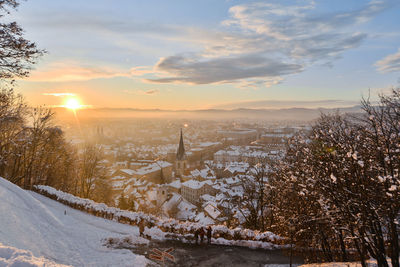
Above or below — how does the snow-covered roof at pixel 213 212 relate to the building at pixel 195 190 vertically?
above

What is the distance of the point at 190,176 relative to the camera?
7881 centimetres

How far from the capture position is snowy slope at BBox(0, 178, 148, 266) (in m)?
9.04

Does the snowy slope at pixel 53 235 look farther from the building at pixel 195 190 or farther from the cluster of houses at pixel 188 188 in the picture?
the building at pixel 195 190

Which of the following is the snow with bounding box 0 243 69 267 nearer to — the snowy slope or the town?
the snowy slope

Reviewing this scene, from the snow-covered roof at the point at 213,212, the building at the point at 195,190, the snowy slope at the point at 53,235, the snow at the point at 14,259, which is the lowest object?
the building at the point at 195,190

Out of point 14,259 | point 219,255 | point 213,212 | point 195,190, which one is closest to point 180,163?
point 195,190

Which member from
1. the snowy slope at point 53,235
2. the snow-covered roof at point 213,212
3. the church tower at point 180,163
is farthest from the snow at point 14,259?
the church tower at point 180,163

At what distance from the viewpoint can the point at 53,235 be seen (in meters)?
11.0

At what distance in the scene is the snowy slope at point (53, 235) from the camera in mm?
9039

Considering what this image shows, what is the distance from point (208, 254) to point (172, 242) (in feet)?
7.85

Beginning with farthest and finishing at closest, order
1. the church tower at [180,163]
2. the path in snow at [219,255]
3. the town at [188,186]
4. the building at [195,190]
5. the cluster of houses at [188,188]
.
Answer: the church tower at [180,163] → the building at [195,190] → the cluster of houses at [188,188] → the town at [188,186] → the path in snow at [219,255]

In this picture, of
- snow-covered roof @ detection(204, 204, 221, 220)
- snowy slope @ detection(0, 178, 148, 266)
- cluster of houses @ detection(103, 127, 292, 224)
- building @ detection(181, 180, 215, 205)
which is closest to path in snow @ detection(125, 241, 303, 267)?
snowy slope @ detection(0, 178, 148, 266)

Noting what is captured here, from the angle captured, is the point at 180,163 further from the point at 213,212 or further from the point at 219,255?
the point at 219,255

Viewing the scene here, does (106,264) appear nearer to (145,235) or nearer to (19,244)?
(19,244)
